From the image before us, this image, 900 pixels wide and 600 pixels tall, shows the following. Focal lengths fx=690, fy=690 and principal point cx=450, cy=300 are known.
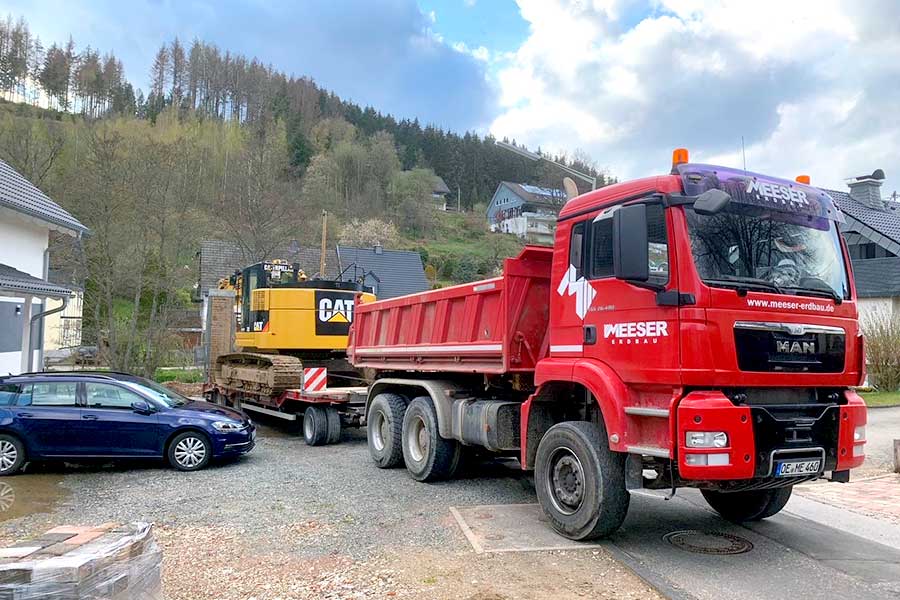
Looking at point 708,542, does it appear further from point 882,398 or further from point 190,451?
point 882,398

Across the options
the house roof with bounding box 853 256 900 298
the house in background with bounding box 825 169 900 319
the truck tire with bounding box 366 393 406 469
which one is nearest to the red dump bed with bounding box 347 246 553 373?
the truck tire with bounding box 366 393 406 469

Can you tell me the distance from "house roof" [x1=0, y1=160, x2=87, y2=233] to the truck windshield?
45.5 feet

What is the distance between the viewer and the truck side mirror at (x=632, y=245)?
522 centimetres

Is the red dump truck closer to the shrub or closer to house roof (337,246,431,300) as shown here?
the shrub

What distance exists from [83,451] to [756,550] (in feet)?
27.6

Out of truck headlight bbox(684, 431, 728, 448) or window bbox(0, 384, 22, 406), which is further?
window bbox(0, 384, 22, 406)

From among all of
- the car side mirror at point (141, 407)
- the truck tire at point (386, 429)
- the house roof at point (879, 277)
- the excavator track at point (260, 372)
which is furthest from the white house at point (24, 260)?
the house roof at point (879, 277)

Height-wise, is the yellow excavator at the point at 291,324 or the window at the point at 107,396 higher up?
the yellow excavator at the point at 291,324

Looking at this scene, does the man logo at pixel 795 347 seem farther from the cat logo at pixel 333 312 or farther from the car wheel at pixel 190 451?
the cat logo at pixel 333 312

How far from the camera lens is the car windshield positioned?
32.9 ft

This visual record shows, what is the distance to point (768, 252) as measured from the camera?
5492 mm

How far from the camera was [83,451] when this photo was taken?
944 cm

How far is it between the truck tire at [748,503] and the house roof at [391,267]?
3338 cm

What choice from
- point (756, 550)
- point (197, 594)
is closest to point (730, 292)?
point (756, 550)
